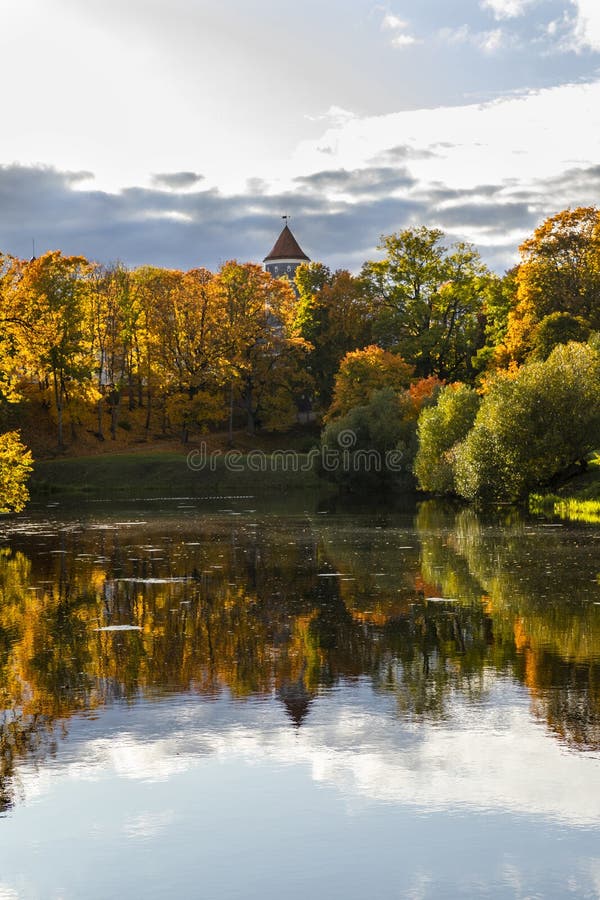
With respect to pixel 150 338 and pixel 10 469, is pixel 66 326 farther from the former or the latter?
pixel 10 469

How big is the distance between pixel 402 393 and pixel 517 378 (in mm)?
25626

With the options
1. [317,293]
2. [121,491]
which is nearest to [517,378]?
[121,491]

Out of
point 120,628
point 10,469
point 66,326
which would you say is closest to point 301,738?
point 120,628

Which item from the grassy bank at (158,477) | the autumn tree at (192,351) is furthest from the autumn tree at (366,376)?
the autumn tree at (192,351)

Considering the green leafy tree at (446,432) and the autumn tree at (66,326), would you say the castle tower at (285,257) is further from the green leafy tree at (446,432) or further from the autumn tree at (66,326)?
the green leafy tree at (446,432)

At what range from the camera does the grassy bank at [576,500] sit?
41969mm

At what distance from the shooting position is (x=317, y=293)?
98688 millimetres

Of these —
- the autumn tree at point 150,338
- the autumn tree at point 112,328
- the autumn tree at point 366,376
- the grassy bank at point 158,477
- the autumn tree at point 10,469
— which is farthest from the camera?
the autumn tree at point 150,338

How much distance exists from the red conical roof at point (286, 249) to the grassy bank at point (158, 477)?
250ft

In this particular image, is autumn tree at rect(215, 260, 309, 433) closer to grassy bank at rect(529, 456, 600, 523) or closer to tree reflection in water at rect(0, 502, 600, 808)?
grassy bank at rect(529, 456, 600, 523)

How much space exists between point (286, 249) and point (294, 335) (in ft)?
204

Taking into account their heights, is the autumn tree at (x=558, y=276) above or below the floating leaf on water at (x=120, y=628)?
above

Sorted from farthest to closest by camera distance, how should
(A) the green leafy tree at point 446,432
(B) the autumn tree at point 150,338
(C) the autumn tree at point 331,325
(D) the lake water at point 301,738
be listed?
(C) the autumn tree at point 331,325 < (B) the autumn tree at point 150,338 < (A) the green leafy tree at point 446,432 < (D) the lake water at point 301,738

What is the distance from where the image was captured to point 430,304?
90688 millimetres
